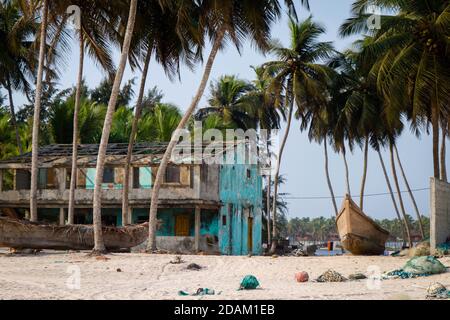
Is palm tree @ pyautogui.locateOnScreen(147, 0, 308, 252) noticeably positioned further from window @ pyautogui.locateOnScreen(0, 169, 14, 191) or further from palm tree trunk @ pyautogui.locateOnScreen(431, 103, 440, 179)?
window @ pyautogui.locateOnScreen(0, 169, 14, 191)

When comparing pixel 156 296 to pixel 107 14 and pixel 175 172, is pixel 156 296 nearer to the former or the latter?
pixel 107 14

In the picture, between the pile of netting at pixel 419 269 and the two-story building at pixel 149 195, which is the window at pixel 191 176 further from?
the pile of netting at pixel 419 269

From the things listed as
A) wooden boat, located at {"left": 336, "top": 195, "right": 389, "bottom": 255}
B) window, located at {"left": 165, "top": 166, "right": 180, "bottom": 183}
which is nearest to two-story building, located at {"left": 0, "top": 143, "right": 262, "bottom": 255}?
window, located at {"left": 165, "top": 166, "right": 180, "bottom": 183}

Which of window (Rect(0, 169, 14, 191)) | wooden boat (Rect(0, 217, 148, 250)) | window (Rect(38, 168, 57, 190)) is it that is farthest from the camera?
window (Rect(0, 169, 14, 191))

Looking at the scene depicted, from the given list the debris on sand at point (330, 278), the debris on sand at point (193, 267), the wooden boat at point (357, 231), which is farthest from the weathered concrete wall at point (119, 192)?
the debris on sand at point (330, 278)

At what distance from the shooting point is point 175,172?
3259 cm

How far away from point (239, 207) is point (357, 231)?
1115 cm

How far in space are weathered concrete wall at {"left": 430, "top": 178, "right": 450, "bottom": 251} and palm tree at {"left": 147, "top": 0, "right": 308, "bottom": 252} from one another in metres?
7.10

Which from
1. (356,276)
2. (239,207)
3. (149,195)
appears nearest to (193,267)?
(356,276)

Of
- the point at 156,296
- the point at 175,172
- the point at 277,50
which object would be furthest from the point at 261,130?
the point at 156,296

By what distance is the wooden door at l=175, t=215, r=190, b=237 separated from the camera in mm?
32406

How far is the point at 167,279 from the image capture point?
14.2 meters

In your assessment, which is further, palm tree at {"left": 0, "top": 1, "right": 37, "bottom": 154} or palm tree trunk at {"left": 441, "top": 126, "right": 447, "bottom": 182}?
palm tree at {"left": 0, "top": 1, "right": 37, "bottom": 154}

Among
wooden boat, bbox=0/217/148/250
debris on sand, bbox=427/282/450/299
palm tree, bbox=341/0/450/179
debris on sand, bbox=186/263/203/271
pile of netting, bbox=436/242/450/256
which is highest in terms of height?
palm tree, bbox=341/0/450/179
